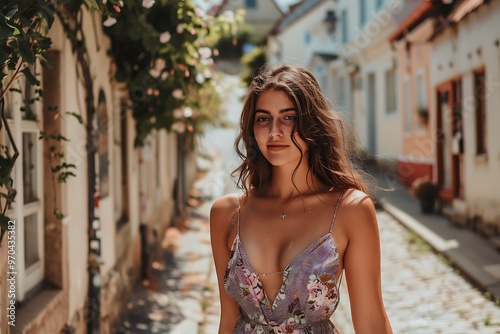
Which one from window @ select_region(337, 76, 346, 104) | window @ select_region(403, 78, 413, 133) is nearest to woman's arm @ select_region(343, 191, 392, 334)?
window @ select_region(403, 78, 413, 133)

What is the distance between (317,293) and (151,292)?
19.0 ft

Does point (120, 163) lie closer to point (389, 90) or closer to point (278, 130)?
point (278, 130)

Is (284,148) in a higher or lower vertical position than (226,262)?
higher

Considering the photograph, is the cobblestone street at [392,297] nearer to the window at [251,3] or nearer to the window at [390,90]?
the window at [390,90]

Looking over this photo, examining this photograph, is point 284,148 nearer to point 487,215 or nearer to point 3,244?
point 3,244

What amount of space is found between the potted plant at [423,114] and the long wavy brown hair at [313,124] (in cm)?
1152

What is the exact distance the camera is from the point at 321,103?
2656 millimetres

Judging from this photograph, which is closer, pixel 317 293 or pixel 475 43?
pixel 317 293

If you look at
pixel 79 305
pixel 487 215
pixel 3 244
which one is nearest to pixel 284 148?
pixel 3 244

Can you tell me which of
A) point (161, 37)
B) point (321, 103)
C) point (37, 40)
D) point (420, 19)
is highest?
point (420, 19)

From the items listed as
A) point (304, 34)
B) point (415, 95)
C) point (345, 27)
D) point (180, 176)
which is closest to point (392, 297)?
point (415, 95)

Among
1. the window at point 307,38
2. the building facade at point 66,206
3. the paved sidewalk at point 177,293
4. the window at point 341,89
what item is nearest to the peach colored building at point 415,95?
the paved sidewalk at point 177,293

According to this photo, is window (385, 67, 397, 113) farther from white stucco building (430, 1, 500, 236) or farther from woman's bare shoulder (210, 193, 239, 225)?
woman's bare shoulder (210, 193, 239, 225)

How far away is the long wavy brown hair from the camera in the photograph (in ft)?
8.48
